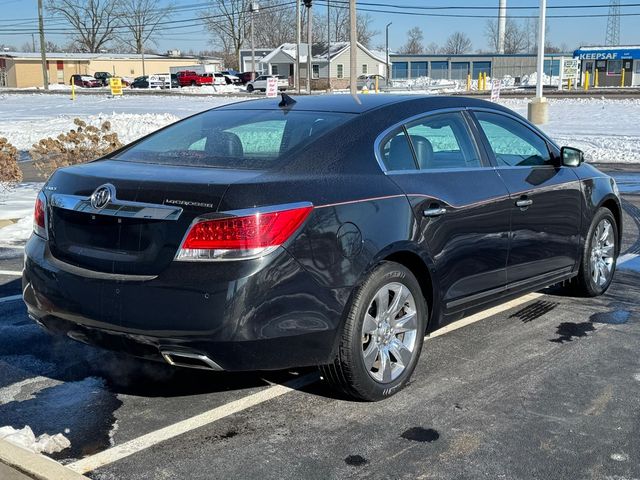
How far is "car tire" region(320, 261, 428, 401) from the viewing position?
154 inches

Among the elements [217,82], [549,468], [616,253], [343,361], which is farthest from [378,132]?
[217,82]

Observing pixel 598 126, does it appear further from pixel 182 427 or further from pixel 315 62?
pixel 315 62

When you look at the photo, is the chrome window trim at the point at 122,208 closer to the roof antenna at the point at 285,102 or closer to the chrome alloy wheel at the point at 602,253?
the roof antenna at the point at 285,102

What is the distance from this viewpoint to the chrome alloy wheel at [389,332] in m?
4.08

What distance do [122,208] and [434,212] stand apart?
1.74 meters

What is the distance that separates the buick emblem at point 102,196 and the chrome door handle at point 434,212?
1.70 m

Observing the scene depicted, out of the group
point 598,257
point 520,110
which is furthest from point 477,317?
point 520,110

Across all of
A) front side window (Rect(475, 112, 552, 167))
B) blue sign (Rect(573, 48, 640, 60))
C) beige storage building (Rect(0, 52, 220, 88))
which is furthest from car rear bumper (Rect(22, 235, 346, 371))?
beige storage building (Rect(0, 52, 220, 88))

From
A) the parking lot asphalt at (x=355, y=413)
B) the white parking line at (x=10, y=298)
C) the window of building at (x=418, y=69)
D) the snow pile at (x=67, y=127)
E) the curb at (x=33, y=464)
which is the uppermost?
the window of building at (x=418, y=69)

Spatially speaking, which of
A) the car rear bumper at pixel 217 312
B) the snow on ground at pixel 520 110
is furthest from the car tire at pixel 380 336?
the snow on ground at pixel 520 110

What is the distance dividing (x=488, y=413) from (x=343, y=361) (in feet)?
2.68

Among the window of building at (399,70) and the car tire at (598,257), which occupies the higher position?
the window of building at (399,70)

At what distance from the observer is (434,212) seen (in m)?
4.38

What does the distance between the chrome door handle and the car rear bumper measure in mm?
830
